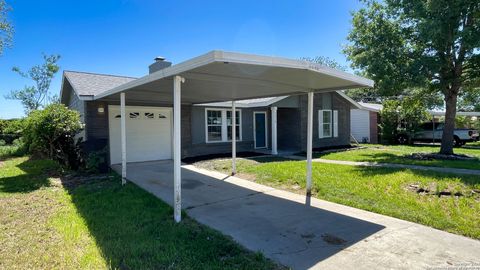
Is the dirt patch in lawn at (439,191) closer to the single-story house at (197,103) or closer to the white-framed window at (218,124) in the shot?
the single-story house at (197,103)

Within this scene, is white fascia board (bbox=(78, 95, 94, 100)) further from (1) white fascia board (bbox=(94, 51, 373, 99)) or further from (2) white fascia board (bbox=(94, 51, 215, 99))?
(1) white fascia board (bbox=(94, 51, 373, 99))

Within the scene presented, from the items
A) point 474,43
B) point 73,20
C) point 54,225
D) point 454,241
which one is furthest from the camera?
point 73,20

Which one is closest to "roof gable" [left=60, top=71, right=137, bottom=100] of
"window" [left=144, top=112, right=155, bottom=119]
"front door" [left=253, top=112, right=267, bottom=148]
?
"window" [left=144, top=112, right=155, bottom=119]

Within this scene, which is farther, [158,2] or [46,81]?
[46,81]

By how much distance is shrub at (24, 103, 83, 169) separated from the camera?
928 cm

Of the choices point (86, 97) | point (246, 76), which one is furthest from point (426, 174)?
point (86, 97)

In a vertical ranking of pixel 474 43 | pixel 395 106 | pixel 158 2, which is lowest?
pixel 395 106

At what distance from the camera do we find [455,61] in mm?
11258

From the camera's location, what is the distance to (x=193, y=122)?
12.9 metres

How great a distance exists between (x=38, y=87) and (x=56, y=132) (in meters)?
18.9

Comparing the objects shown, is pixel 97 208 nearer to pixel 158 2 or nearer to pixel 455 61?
pixel 158 2

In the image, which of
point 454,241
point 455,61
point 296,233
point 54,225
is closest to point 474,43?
point 455,61

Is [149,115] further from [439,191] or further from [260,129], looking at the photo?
[439,191]

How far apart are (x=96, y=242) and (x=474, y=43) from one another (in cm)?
1225
